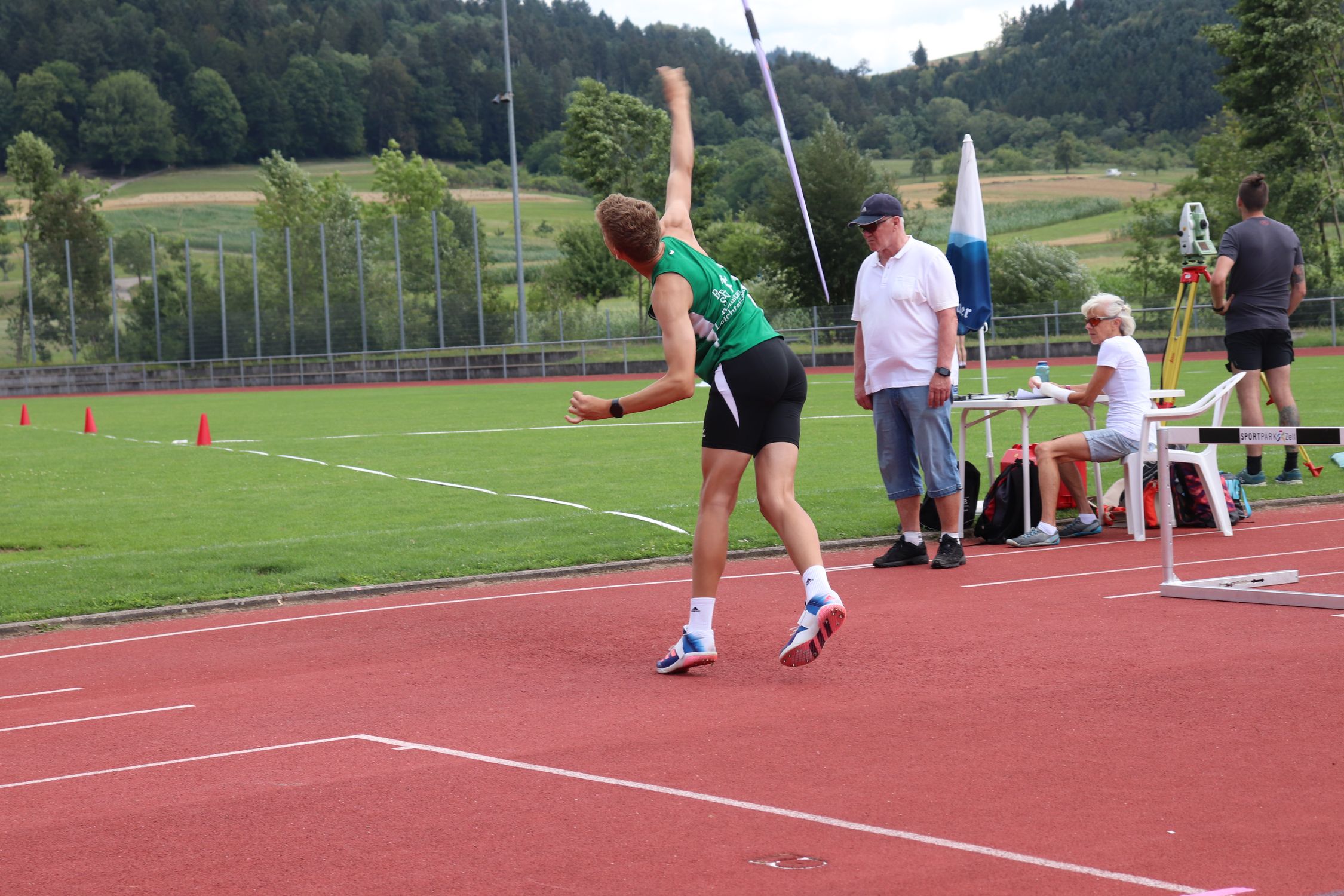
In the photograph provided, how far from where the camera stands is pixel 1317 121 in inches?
1847

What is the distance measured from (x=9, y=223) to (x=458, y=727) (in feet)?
362

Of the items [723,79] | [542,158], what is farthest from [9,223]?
[723,79]

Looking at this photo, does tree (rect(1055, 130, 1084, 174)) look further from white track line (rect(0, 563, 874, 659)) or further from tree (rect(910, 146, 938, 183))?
white track line (rect(0, 563, 874, 659))

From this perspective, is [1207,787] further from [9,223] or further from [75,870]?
[9,223]

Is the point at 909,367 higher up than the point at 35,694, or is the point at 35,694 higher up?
the point at 909,367

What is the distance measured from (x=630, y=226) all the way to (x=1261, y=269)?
766cm

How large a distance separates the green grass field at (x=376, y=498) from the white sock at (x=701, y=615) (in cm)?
335

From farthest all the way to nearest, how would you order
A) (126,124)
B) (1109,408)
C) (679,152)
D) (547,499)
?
(126,124)
(547,499)
(1109,408)
(679,152)

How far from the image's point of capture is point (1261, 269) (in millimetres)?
11773

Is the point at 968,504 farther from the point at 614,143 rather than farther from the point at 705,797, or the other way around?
the point at 614,143

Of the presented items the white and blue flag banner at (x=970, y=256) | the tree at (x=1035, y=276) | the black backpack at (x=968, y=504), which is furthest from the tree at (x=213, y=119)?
the black backpack at (x=968, y=504)

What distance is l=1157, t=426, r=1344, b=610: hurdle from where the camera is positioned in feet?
22.6

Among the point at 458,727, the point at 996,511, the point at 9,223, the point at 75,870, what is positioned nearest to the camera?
the point at 75,870

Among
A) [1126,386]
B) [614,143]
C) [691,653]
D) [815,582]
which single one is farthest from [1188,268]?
[614,143]
